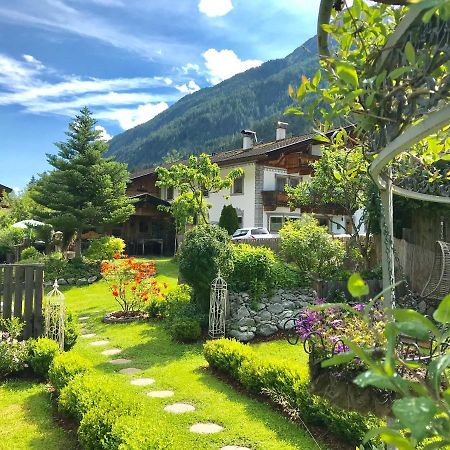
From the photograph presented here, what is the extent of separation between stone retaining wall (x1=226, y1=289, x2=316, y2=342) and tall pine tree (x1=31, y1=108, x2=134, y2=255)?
11.8 meters

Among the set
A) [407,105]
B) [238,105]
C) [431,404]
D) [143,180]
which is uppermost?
[238,105]

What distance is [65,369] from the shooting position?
5.57 metres

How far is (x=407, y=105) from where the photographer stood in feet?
5.53

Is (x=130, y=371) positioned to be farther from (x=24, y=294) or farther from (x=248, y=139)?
(x=248, y=139)

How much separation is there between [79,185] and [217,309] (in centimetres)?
1336

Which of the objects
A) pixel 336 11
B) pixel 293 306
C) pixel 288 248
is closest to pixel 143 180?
pixel 288 248

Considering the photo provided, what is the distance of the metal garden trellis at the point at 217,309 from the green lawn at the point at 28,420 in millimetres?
3435

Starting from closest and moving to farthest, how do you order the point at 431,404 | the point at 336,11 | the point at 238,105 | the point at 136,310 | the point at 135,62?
the point at 431,404 < the point at 336,11 < the point at 136,310 < the point at 135,62 < the point at 238,105

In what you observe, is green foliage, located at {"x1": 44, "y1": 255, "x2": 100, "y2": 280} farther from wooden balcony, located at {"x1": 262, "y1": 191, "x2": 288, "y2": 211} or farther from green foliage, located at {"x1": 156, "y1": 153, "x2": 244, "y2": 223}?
wooden balcony, located at {"x1": 262, "y1": 191, "x2": 288, "y2": 211}

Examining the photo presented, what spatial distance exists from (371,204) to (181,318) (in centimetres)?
601

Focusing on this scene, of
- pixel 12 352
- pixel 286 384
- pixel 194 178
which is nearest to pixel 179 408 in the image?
pixel 286 384

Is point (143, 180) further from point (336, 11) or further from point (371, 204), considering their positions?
point (336, 11)

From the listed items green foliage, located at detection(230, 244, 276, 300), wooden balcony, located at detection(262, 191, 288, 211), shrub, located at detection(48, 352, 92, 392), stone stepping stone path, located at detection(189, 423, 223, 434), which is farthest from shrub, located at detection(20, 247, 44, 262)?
stone stepping stone path, located at detection(189, 423, 223, 434)

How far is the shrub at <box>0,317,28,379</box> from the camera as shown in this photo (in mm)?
6291
